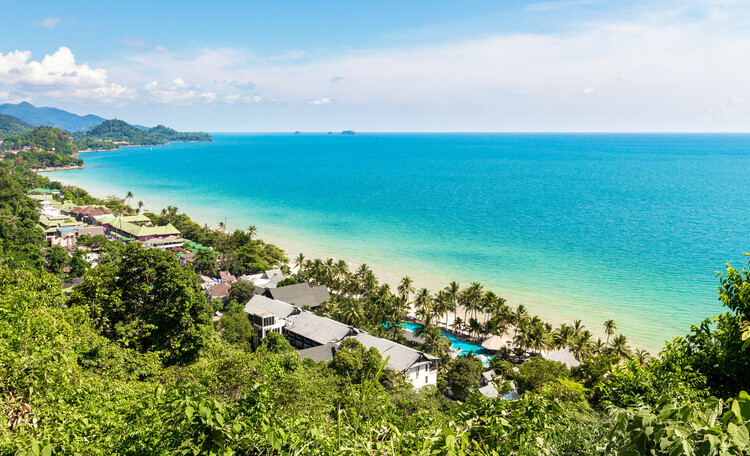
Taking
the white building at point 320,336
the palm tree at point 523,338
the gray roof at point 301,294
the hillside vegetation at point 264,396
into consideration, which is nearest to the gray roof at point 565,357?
the palm tree at point 523,338

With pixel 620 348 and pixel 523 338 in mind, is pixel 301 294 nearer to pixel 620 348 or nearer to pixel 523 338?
pixel 523 338

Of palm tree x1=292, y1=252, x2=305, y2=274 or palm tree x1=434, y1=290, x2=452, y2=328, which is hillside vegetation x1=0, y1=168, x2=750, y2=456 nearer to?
palm tree x1=434, y1=290, x2=452, y2=328

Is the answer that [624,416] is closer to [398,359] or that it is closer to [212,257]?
[398,359]

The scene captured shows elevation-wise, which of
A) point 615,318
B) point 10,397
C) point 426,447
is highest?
point 426,447

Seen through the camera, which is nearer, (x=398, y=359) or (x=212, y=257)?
(x=398, y=359)

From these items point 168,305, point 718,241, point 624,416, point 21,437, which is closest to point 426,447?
point 624,416

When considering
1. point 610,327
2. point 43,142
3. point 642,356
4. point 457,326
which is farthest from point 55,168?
point 642,356
